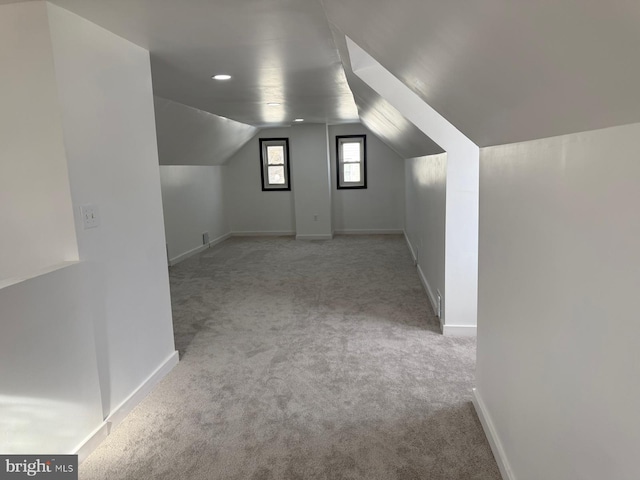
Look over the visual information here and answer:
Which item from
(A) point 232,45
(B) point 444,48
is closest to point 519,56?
(B) point 444,48

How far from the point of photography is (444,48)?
4.14 feet

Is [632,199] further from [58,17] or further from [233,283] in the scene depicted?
[233,283]

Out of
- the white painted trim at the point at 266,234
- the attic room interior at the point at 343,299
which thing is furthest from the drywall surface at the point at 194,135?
the white painted trim at the point at 266,234

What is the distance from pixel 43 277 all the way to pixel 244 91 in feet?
9.44

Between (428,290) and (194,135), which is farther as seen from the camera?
(194,135)

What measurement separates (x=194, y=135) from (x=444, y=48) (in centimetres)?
522

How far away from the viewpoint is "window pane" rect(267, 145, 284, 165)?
8586mm

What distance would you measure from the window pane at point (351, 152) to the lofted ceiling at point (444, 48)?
465cm

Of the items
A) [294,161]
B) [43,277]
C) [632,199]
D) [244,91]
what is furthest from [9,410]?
[294,161]

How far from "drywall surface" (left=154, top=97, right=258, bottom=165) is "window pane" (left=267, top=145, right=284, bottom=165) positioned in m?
0.54

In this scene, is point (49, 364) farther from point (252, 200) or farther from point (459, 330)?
point (252, 200)

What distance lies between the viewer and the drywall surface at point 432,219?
345cm

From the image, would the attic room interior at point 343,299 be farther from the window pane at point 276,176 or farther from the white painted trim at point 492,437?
the window pane at point 276,176

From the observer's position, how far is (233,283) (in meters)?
5.17
